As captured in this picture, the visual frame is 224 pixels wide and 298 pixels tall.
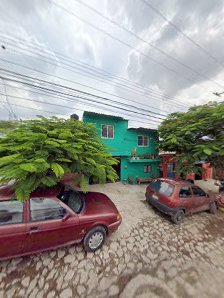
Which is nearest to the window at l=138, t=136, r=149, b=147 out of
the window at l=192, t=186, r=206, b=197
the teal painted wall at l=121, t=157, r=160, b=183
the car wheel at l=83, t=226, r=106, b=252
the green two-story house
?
the green two-story house

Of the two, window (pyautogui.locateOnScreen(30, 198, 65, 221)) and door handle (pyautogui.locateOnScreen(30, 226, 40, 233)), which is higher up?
window (pyautogui.locateOnScreen(30, 198, 65, 221))

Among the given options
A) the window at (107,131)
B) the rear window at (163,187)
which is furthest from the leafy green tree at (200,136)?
the window at (107,131)

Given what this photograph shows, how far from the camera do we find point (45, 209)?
9.67 ft

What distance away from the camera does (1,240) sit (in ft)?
8.15

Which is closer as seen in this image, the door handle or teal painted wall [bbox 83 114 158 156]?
the door handle

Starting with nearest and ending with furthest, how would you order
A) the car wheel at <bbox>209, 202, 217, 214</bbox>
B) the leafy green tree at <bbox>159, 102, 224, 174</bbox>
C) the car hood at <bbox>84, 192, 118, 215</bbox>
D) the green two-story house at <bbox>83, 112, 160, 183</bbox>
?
the car hood at <bbox>84, 192, 118, 215</bbox> < the car wheel at <bbox>209, 202, 217, 214</bbox> < the leafy green tree at <bbox>159, 102, 224, 174</bbox> < the green two-story house at <bbox>83, 112, 160, 183</bbox>

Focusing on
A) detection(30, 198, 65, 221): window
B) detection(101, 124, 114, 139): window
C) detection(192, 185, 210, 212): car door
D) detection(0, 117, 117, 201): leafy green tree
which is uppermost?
detection(101, 124, 114, 139): window

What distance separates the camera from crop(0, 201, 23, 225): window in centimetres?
263

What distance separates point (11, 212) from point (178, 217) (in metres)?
5.47

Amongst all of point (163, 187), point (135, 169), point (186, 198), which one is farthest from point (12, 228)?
point (135, 169)

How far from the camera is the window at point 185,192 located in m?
5.02

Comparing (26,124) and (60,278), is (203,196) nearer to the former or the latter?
(60,278)

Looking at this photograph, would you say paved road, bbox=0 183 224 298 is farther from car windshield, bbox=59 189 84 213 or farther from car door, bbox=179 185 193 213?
car windshield, bbox=59 189 84 213

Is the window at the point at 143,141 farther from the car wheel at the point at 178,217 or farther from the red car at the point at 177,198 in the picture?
the car wheel at the point at 178,217
